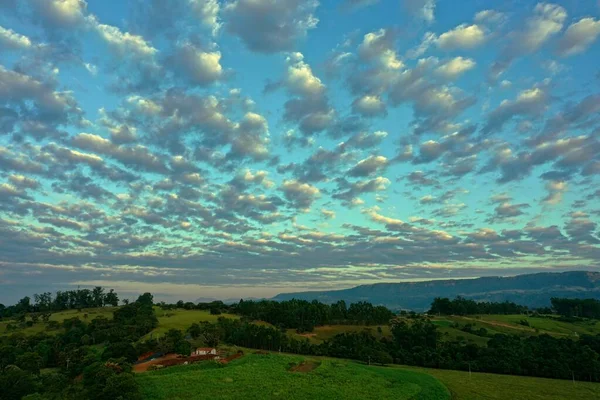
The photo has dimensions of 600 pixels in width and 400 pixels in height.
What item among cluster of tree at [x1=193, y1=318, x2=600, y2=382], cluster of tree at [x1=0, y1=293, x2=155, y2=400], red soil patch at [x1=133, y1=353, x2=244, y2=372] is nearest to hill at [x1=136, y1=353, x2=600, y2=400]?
cluster of tree at [x1=0, y1=293, x2=155, y2=400]

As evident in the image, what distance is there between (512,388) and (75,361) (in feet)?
405

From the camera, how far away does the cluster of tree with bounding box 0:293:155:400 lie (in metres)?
72.0

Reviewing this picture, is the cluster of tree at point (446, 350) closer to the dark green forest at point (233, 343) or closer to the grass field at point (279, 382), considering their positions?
the dark green forest at point (233, 343)

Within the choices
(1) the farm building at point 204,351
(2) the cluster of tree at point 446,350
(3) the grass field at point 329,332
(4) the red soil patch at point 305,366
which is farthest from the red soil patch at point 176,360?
(3) the grass field at point 329,332

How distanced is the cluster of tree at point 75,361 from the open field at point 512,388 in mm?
71211

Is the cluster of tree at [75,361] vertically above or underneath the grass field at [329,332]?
above

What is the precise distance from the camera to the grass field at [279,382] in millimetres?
71125

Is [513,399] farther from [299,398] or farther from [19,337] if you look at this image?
[19,337]

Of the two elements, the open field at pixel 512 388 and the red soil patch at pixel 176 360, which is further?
Answer: the red soil patch at pixel 176 360

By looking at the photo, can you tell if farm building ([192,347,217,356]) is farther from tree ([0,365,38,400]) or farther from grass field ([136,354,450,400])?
tree ([0,365,38,400])

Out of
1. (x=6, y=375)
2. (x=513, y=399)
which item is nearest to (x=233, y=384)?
(x=6, y=375)

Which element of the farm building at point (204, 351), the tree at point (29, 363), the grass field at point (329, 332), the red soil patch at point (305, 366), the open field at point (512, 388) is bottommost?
the open field at point (512, 388)

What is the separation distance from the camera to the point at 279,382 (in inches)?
3086

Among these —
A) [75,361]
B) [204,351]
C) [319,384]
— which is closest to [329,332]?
[204,351]
